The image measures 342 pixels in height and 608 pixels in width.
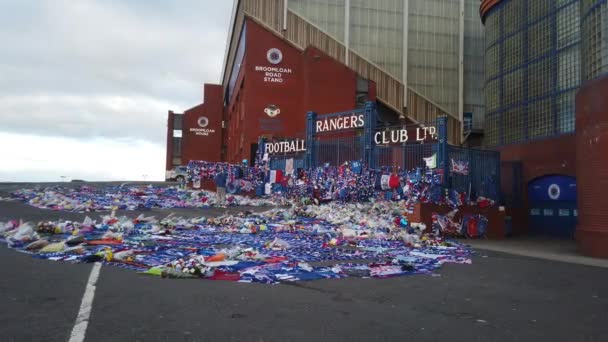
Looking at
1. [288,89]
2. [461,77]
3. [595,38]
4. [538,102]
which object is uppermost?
[461,77]

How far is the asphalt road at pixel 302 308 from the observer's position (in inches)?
197

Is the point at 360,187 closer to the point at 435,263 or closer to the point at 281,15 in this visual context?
the point at 435,263

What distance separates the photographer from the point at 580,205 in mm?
13375

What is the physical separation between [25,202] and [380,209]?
16.8 m

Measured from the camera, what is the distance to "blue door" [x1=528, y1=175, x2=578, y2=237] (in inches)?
738

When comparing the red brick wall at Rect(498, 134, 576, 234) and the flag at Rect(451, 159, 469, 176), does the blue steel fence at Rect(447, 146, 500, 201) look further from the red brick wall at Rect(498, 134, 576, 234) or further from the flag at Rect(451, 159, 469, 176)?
the red brick wall at Rect(498, 134, 576, 234)

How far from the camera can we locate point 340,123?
24172 mm

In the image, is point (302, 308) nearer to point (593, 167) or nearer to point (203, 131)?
point (593, 167)

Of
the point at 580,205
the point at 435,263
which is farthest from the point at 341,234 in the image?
the point at 580,205

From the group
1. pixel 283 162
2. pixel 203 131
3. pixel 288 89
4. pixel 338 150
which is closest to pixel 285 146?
pixel 283 162

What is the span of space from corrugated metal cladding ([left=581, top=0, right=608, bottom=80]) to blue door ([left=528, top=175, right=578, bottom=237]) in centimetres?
600

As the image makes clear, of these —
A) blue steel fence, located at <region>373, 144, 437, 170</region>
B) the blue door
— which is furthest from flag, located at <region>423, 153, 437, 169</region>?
the blue door

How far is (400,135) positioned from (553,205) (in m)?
6.56

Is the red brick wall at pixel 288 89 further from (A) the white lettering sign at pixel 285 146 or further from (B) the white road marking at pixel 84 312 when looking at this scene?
(B) the white road marking at pixel 84 312
